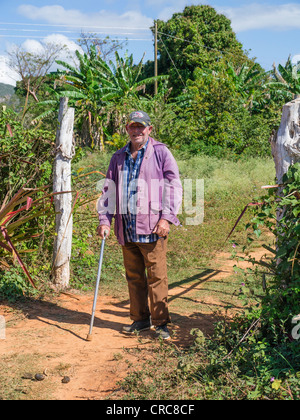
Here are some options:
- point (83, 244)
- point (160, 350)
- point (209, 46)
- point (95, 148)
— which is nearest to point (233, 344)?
point (160, 350)

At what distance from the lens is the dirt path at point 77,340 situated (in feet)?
12.2

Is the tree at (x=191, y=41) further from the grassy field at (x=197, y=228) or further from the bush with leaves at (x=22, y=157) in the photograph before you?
the bush with leaves at (x=22, y=157)

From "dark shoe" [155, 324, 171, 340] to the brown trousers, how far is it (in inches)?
1.6

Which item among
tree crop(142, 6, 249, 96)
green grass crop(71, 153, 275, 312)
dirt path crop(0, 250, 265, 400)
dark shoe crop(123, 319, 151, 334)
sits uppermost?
tree crop(142, 6, 249, 96)

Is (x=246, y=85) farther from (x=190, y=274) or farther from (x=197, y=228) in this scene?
(x=190, y=274)

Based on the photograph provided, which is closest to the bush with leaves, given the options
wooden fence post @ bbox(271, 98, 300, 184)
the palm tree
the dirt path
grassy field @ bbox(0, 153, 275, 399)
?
grassy field @ bbox(0, 153, 275, 399)

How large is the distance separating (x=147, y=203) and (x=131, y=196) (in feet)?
0.56

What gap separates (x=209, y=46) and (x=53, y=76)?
13.9 meters

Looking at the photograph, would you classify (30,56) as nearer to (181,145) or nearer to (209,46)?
(209,46)

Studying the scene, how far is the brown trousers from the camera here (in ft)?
14.7

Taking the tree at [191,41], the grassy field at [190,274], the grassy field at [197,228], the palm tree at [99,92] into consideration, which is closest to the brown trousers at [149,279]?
the grassy field at [190,274]

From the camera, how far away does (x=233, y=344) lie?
3.86 metres

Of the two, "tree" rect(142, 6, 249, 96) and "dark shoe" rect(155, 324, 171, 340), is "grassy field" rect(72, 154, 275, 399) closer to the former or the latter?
"dark shoe" rect(155, 324, 171, 340)

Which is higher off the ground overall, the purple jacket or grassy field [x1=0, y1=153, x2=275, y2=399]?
the purple jacket
